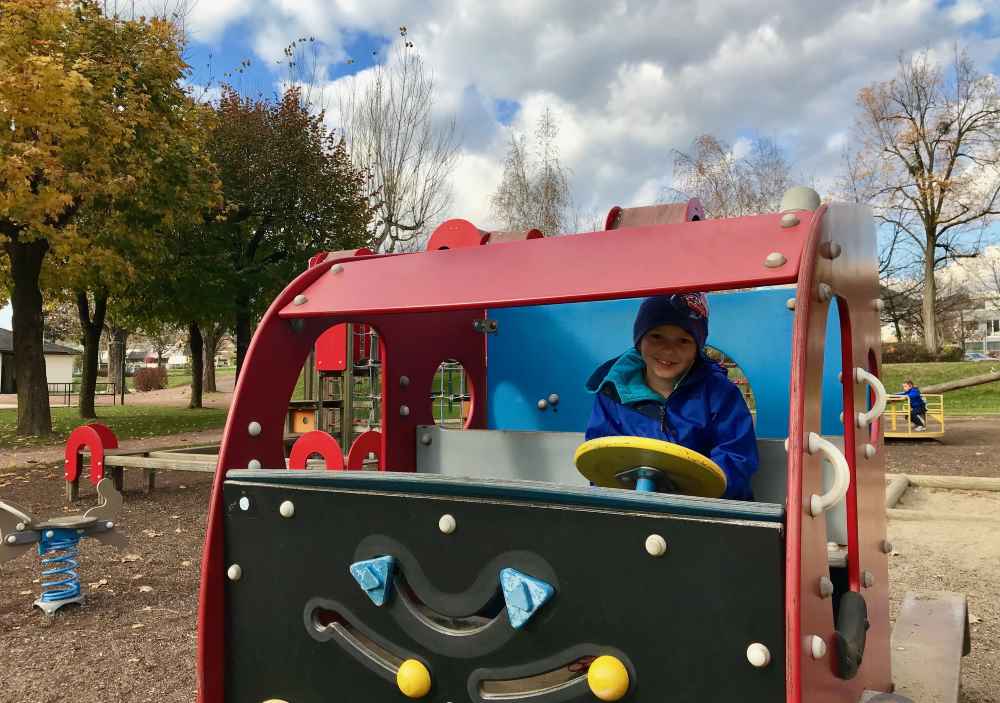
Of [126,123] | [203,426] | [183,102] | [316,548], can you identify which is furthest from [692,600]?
[203,426]

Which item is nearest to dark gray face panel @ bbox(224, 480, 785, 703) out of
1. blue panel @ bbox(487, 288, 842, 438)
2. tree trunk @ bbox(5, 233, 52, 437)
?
blue panel @ bbox(487, 288, 842, 438)

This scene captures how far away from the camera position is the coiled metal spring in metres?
4.18

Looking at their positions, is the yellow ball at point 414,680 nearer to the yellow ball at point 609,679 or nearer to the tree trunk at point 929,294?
the yellow ball at point 609,679

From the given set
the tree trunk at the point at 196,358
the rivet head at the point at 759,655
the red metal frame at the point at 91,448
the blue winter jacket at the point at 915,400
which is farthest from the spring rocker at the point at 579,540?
the tree trunk at the point at 196,358

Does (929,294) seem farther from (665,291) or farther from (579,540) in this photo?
(579,540)

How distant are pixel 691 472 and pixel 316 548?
36.5 inches

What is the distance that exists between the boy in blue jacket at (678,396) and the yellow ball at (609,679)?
2.54ft

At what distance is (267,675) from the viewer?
2.03 m

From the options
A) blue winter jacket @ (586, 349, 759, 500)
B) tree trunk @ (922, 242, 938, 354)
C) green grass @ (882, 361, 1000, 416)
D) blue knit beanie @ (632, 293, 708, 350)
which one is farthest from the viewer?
tree trunk @ (922, 242, 938, 354)

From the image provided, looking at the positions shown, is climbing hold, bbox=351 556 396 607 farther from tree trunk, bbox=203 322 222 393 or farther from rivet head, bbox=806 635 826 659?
tree trunk, bbox=203 322 222 393

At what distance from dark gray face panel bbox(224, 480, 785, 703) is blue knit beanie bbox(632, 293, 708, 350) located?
36.3 inches

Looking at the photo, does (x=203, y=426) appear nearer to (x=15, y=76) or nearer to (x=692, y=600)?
(x=15, y=76)

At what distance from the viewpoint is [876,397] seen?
1.94 metres

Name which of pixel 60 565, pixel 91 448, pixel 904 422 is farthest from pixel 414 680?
pixel 904 422
